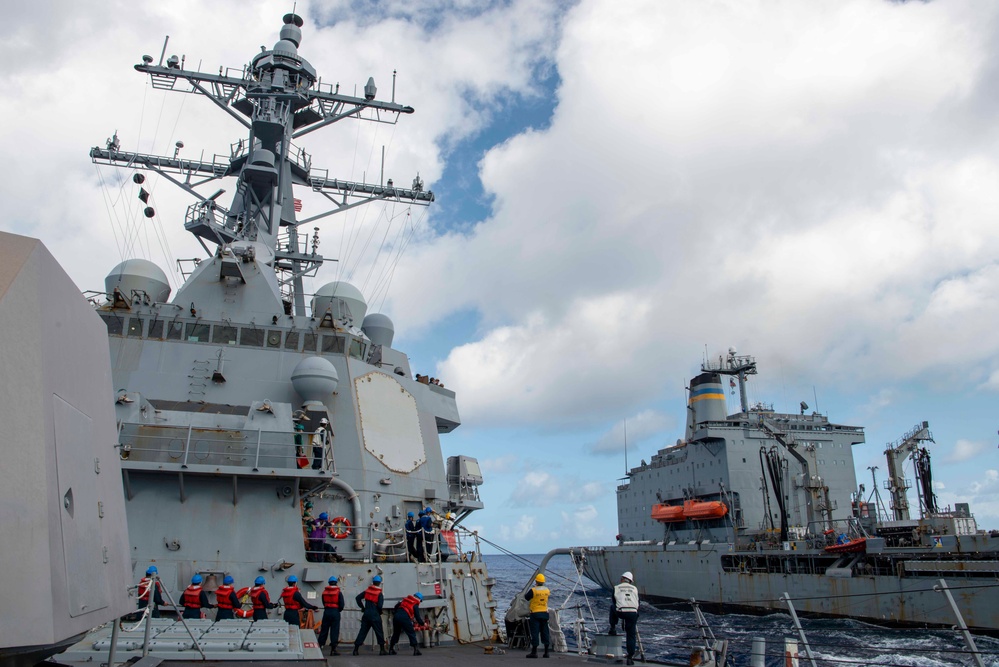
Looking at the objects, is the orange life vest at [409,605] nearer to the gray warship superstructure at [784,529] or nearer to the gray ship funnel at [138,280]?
the gray ship funnel at [138,280]

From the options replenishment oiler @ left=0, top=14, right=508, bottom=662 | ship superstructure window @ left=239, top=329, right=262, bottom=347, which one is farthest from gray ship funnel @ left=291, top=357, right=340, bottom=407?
ship superstructure window @ left=239, top=329, right=262, bottom=347

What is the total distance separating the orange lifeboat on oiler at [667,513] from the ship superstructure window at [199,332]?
29101 millimetres

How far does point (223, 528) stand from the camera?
9406mm

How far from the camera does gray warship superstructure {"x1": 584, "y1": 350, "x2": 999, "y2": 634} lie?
21828mm

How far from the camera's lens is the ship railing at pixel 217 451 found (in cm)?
933

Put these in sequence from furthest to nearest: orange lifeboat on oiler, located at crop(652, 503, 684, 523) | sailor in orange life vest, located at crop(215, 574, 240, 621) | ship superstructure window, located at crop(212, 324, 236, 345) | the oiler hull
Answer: orange lifeboat on oiler, located at crop(652, 503, 684, 523)
the oiler hull
ship superstructure window, located at crop(212, 324, 236, 345)
sailor in orange life vest, located at crop(215, 574, 240, 621)

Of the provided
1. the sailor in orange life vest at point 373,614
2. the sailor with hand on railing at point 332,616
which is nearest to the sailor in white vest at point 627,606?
the sailor in orange life vest at point 373,614

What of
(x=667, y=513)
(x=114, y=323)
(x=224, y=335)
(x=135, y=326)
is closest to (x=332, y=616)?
(x=224, y=335)

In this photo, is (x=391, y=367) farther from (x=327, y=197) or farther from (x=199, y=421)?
(x=327, y=197)

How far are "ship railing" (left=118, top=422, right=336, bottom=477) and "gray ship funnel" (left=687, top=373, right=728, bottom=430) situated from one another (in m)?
31.6

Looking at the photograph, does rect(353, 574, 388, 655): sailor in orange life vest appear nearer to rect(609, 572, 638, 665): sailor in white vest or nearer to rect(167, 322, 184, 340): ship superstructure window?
rect(609, 572, 638, 665): sailor in white vest

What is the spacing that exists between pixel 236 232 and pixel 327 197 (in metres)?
5.27

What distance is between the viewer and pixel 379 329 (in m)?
16.6

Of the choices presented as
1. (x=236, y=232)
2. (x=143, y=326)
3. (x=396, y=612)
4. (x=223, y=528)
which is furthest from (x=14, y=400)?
(x=236, y=232)
